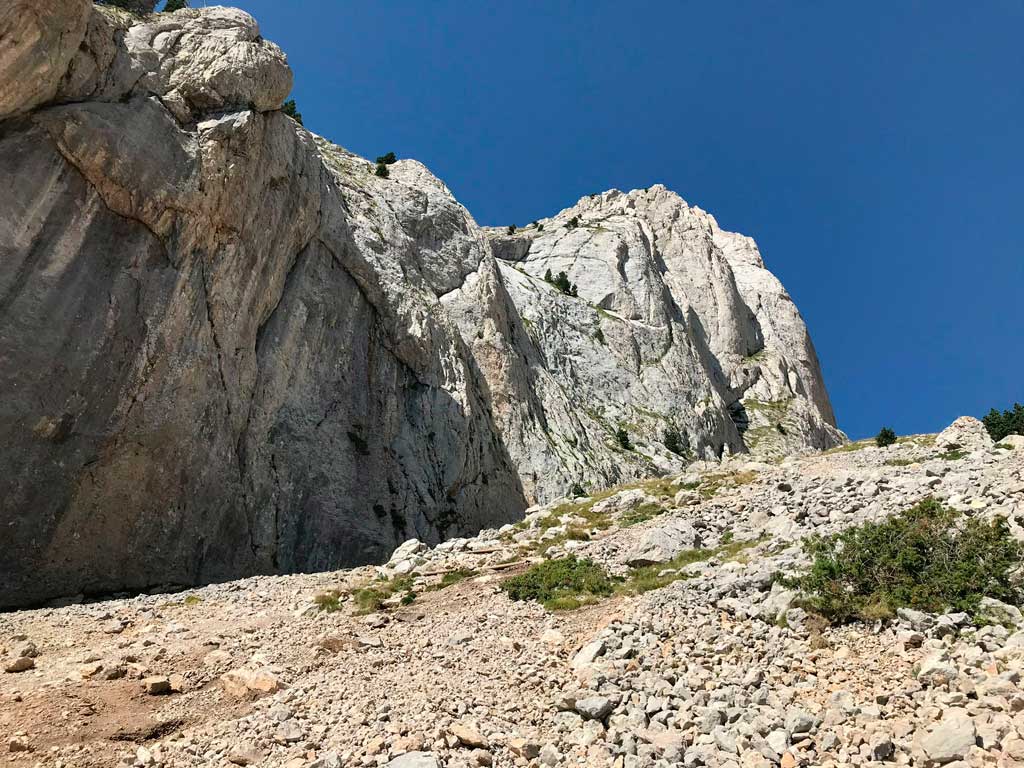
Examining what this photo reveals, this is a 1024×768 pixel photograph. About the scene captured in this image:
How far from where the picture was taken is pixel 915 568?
44.7ft

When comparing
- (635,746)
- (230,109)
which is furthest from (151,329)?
(635,746)

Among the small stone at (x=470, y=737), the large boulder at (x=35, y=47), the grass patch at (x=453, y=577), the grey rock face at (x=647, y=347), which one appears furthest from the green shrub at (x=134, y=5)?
the small stone at (x=470, y=737)

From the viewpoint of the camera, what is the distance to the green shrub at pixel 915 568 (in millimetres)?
12359

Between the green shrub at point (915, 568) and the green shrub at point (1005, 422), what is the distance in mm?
32800

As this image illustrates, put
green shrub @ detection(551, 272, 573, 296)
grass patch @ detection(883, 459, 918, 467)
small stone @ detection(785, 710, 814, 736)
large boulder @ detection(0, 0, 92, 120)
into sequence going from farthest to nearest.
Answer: green shrub @ detection(551, 272, 573, 296) < grass patch @ detection(883, 459, 918, 467) < large boulder @ detection(0, 0, 92, 120) < small stone @ detection(785, 710, 814, 736)

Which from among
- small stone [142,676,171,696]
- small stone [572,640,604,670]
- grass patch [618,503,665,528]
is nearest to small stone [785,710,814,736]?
small stone [572,640,604,670]

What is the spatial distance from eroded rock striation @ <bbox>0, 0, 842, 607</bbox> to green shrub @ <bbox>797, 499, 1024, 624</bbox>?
2487 centimetres

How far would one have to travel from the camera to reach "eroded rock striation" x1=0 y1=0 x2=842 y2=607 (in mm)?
25297

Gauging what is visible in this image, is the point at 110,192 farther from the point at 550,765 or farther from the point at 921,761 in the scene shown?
the point at 921,761

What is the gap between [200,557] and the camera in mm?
29219

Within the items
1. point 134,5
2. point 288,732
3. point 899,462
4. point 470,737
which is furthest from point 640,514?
point 134,5

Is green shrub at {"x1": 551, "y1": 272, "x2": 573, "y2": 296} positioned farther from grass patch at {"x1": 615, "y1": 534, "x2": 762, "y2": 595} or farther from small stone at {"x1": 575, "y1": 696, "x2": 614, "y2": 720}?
small stone at {"x1": 575, "y1": 696, "x2": 614, "y2": 720}

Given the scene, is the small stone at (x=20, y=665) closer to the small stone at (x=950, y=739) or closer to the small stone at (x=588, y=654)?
the small stone at (x=588, y=654)

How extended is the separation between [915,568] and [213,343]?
29019 mm
